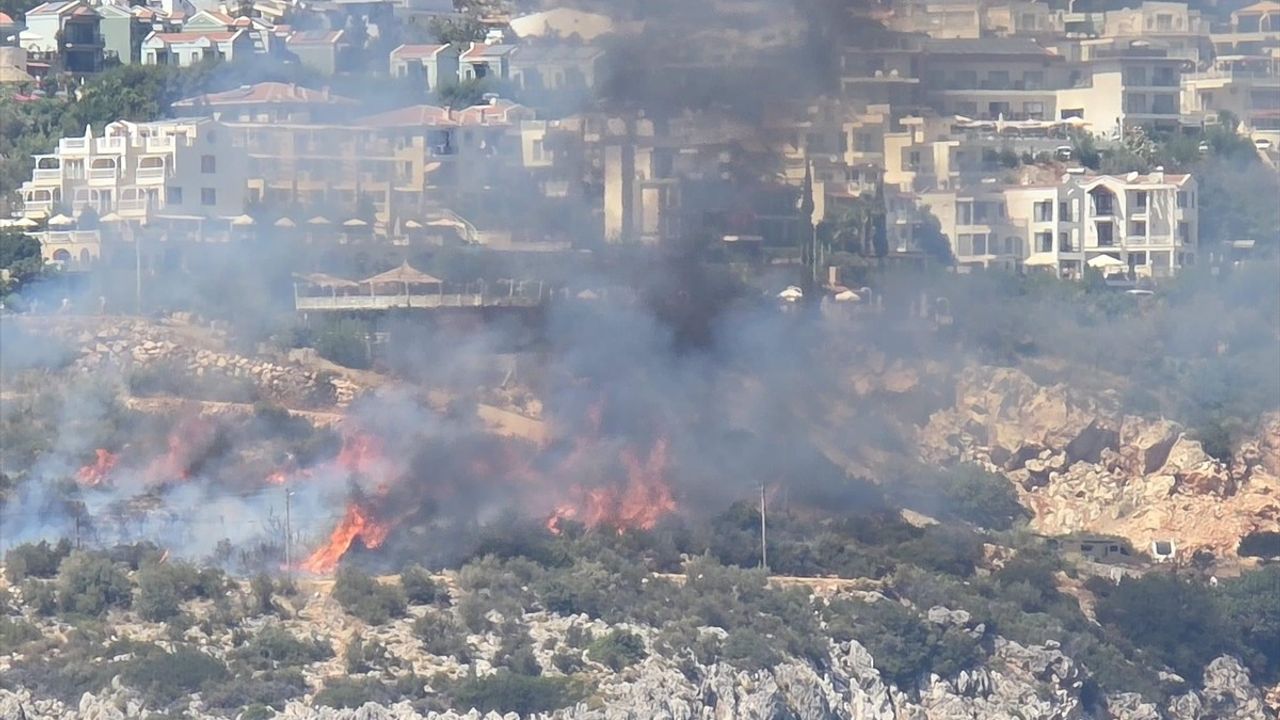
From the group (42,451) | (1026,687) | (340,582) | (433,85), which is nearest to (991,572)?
(1026,687)

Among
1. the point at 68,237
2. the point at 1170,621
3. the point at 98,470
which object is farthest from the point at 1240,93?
the point at 98,470

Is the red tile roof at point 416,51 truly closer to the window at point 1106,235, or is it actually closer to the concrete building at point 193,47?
the concrete building at point 193,47

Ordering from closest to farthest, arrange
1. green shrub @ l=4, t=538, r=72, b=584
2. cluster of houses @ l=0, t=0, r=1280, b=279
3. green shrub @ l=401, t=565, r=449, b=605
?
1. green shrub @ l=401, t=565, r=449, b=605
2. green shrub @ l=4, t=538, r=72, b=584
3. cluster of houses @ l=0, t=0, r=1280, b=279

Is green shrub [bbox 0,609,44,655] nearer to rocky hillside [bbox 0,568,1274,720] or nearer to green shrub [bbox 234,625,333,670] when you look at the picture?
rocky hillside [bbox 0,568,1274,720]

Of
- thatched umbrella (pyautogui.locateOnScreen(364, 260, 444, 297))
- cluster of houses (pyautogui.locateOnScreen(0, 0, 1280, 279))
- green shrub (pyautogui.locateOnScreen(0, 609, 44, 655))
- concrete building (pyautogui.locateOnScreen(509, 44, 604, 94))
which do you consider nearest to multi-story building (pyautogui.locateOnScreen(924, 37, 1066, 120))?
cluster of houses (pyautogui.locateOnScreen(0, 0, 1280, 279))

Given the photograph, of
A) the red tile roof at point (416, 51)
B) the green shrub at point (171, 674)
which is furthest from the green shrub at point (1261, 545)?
the red tile roof at point (416, 51)

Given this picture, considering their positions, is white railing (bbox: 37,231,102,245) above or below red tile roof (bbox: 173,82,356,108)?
below

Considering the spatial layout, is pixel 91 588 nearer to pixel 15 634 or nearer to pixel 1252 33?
pixel 15 634

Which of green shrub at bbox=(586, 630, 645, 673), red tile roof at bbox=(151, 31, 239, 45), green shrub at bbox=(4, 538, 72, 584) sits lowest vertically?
green shrub at bbox=(586, 630, 645, 673)
